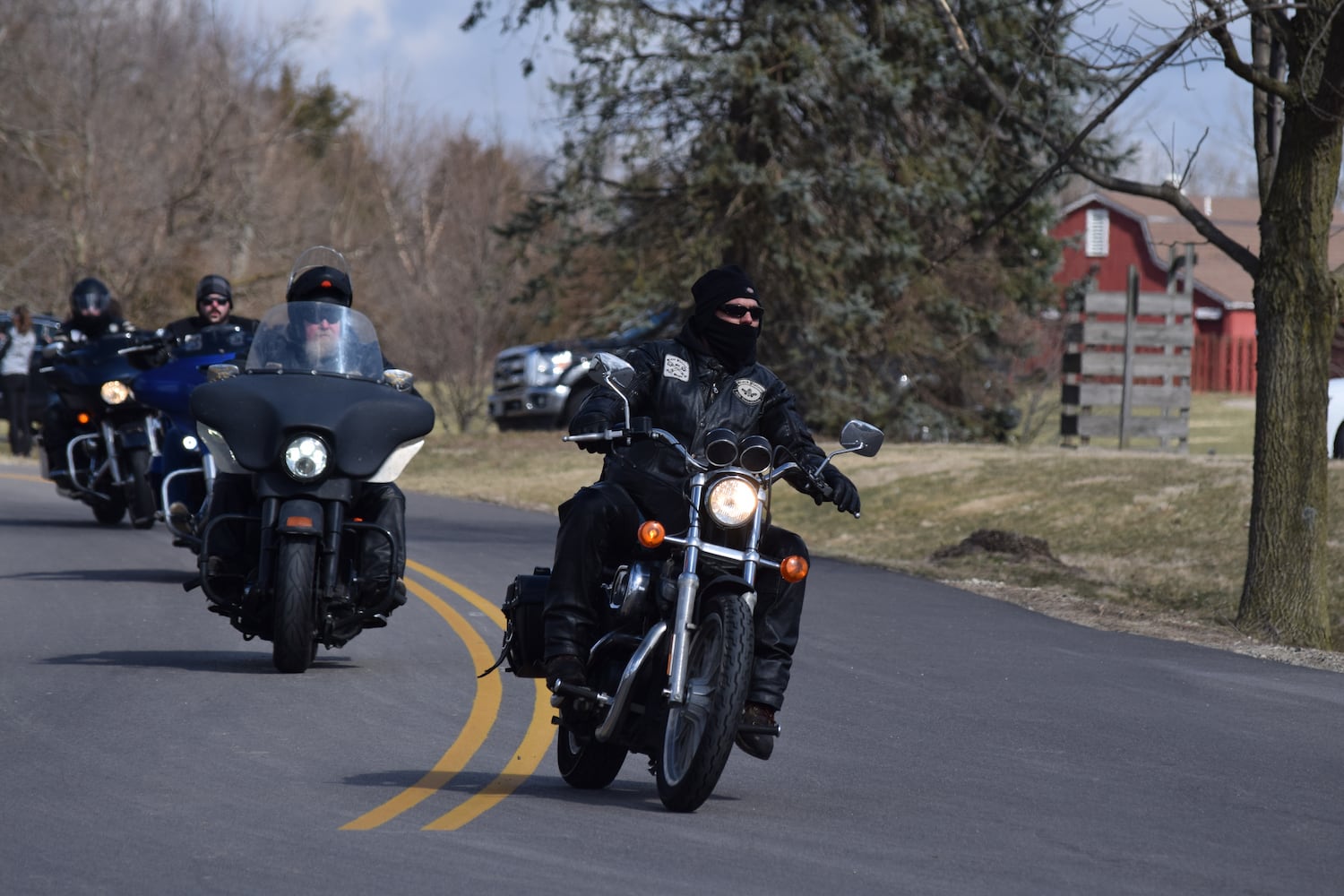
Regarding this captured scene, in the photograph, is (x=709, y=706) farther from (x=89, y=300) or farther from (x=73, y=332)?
(x=73, y=332)

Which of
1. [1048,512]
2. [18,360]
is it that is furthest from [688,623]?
[18,360]

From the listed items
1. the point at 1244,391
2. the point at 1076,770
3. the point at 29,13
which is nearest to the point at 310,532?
the point at 1076,770

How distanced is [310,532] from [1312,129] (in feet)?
26.7

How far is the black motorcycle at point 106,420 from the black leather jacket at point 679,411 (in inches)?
379

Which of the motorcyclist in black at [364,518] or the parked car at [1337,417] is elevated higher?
the parked car at [1337,417]

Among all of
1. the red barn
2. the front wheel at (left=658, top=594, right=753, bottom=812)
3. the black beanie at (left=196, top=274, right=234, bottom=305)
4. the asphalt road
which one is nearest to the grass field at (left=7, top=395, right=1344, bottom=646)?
the asphalt road

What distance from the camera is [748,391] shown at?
24.8 ft

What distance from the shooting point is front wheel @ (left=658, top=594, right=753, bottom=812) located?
666cm

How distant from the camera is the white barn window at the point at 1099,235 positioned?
245ft

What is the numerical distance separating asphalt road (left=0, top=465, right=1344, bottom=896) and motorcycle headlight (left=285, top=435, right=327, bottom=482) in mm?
1073

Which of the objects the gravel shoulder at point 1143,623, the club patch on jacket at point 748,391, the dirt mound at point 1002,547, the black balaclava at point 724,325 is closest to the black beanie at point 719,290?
the black balaclava at point 724,325

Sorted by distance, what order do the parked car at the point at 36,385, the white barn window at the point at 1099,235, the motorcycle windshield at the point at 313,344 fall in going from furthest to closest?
1. the white barn window at the point at 1099,235
2. the parked car at the point at 36,385
3. the motorcycle windshield at the point at 313,344

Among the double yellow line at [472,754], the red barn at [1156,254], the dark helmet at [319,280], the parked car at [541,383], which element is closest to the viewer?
the double yellow line at [472,754]

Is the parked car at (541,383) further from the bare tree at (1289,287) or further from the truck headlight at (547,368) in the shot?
the bare tree at (1289,287)
